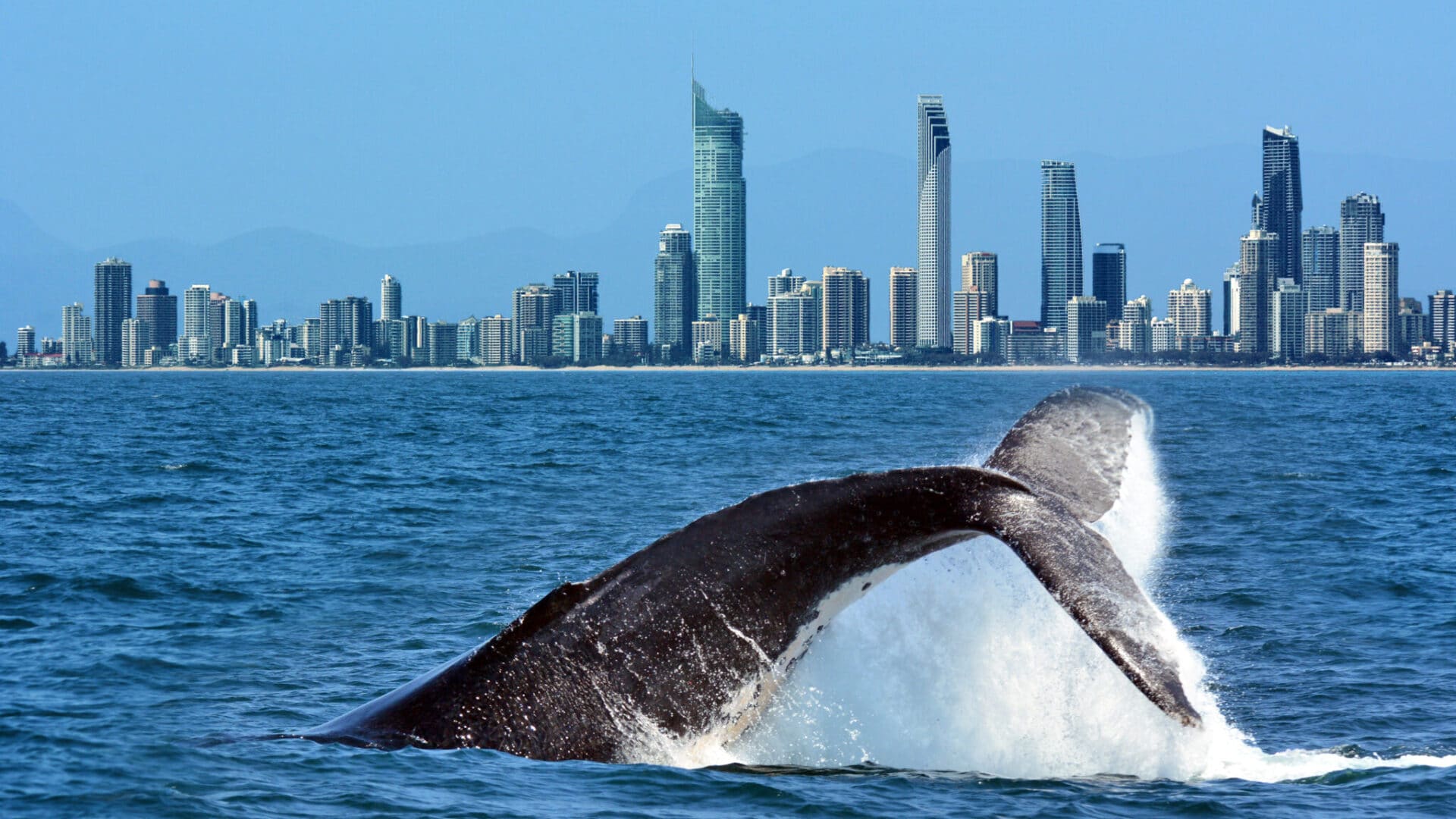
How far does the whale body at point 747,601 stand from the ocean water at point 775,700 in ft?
0.82

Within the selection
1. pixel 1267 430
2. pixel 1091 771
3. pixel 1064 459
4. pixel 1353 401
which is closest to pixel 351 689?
pixel 1091 771

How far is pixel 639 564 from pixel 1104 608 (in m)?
1.85

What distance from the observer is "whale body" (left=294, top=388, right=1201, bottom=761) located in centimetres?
588

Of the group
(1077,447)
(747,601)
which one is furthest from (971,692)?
(747,601)

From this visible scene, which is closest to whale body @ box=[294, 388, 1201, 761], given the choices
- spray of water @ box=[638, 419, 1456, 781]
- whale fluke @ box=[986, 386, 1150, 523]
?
whale fluke @ box=[986, 386, 1150, 523]

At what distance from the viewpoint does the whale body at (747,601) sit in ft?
19.3

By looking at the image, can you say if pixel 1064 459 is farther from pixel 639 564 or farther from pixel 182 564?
pixel 182 564

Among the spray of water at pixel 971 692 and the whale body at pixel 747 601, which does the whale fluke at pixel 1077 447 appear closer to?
the whale body at pixel 747 601

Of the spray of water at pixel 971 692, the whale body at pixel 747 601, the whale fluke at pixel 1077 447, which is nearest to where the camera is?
the whale body at pixel 747 601

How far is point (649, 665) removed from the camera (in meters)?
6.14

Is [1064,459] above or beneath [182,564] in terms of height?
above

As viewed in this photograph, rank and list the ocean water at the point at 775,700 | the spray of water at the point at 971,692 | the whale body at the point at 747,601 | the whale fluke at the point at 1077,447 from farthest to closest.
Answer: the ocean water at the point at 775,700 < the spray of water at the point at 971,692 < the whale fluke at the point at 1077,447 < the whale body at the point at 747,601

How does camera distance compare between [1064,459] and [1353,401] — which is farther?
[1353,401]

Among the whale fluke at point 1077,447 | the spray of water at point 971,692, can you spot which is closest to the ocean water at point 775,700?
the spray of water at point 971,692
